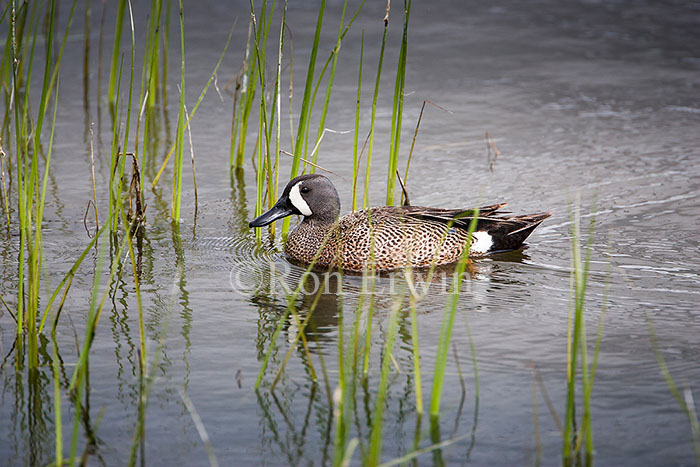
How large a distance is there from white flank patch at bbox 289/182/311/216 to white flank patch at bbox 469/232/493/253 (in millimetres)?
1138

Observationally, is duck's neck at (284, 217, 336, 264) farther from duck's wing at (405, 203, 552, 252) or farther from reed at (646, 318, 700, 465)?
reed at (646, 318, 700, 465)

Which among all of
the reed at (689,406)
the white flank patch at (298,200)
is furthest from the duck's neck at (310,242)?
the reed at (689,406)

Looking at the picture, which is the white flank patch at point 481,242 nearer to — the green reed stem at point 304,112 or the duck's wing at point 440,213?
the duck's wing at point 440,213

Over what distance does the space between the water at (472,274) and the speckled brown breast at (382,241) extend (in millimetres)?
211

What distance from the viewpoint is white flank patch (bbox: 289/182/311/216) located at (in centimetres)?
579

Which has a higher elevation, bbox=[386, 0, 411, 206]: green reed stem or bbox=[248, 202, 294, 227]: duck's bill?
bbox=[386, 0, 411, 206]: green reed stem

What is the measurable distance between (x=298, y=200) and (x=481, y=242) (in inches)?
49.6

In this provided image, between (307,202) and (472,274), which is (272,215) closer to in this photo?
(307,202)

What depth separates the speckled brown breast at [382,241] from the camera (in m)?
5.60

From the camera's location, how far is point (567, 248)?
5816 millimetres

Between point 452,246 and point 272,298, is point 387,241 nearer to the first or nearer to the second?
point 452,246

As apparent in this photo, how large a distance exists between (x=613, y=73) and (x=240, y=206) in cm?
524

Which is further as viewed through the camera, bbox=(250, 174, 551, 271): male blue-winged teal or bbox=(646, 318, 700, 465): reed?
bbox=(250, 174, 551, 271): male blue-winged teal

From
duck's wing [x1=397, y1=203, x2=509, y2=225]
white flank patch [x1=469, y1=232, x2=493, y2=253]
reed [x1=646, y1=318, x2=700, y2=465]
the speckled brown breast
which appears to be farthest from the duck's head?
reed [x1=646, y1=318, x2=700, y2=465]
